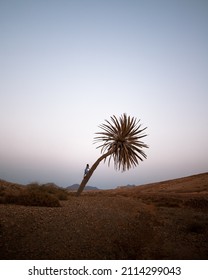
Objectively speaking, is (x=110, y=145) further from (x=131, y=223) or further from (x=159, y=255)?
(x=159, y=255)

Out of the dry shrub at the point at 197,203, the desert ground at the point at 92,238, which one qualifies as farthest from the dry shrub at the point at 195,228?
the dry shrub at the point at 197,203

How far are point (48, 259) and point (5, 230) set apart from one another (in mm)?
1857

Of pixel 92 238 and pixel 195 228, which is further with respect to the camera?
pixel 195 228

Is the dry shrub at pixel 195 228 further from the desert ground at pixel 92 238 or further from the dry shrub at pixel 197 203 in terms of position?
the dry shrub at pixel 197 203

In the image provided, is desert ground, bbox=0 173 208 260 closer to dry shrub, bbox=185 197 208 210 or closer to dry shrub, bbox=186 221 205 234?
dry shrub, bbox=186 221 205 234

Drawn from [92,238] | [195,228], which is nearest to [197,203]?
[195,228]

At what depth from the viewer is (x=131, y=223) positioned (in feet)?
27.6

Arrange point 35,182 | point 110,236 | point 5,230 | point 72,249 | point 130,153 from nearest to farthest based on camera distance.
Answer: point 72,249
point 5,230
point 110,236
point 35,182
point 130,153

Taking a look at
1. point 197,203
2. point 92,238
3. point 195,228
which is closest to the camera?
point 92,238

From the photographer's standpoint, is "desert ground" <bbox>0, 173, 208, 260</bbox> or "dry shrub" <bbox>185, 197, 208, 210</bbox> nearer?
"desert ground" <bbox>0, 173, 208, 260</bbox>

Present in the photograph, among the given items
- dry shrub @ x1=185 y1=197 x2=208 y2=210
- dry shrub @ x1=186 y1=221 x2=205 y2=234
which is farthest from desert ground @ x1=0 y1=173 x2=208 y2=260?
dry shrub @ x1=185 y1=197 x2=208 y2=210

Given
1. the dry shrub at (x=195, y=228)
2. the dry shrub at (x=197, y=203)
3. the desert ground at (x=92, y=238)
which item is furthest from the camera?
the dry shrub at (x=197, y=203)

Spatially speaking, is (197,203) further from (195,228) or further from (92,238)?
(92,238)
